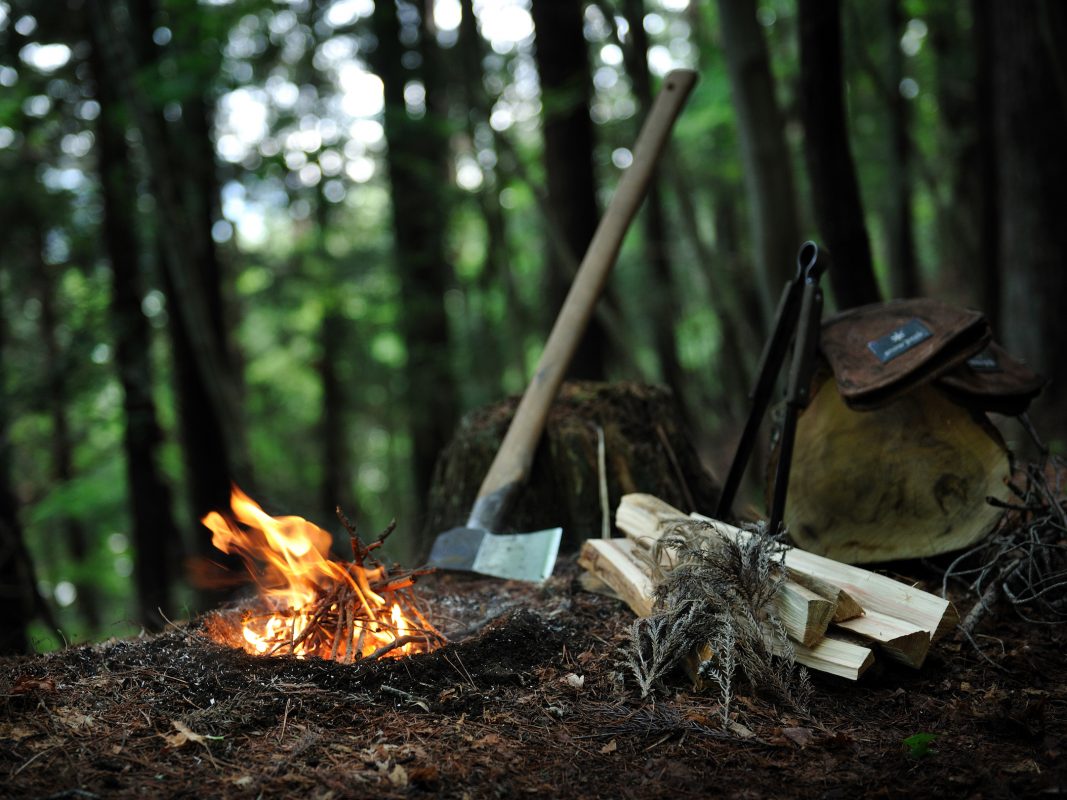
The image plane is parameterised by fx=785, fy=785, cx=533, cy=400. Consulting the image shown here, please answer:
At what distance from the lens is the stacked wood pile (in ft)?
8.11

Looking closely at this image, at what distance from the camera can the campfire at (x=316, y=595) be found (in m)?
2.81

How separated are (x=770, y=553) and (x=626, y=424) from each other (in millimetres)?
1795

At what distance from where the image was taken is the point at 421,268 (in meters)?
10.8

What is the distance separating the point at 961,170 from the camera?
1101cm

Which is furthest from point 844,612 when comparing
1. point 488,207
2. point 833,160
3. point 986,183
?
point 488,207

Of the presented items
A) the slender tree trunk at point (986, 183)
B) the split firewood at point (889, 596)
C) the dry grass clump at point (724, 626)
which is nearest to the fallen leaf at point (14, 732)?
the dry grass clump at point (724, 626)

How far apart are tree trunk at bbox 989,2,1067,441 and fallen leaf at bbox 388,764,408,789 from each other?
6.57 metres

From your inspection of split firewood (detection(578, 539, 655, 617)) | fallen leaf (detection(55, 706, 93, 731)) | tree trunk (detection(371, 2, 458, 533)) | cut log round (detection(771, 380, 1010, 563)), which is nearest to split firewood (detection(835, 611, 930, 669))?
split firewood (detection(578, 539, 655, 617))

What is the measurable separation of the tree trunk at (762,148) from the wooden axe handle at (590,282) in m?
1.12

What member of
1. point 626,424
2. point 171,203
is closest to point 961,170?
point 626,424

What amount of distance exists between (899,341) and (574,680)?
209 centimetres

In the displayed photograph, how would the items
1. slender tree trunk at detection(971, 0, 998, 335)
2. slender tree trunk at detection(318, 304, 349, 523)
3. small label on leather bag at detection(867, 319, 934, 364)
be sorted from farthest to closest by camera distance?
slender tree trunk at detection(318, 304, 349, 523)
slender tree trunk at detection(971, 0, 998, 335)
small label on leather bag at detection(867, 319, 934, 364)

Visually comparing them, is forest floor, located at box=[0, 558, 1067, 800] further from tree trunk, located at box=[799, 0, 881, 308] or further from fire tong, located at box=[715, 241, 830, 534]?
tree trunk, located at box=[799, 0, 881, 308]

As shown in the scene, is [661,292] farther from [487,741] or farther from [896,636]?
[487,741]
